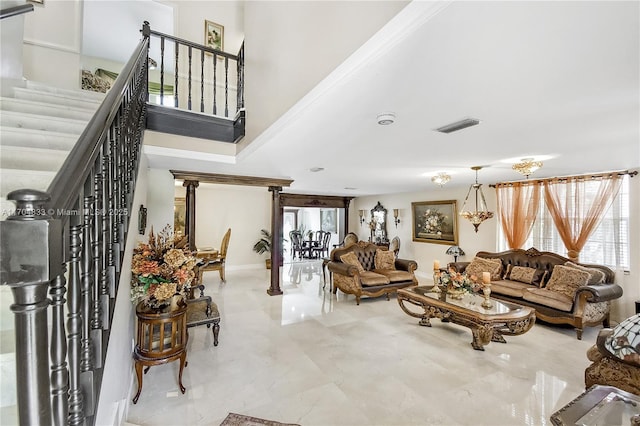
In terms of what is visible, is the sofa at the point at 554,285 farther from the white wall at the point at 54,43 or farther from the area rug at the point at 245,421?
the white wall at the point at 54,43

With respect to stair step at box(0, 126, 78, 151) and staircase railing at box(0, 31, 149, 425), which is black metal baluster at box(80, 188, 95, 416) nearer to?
staircase railing at box(0, 31, 149, 425)

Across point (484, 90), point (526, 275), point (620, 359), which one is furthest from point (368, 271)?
point (484, 90)

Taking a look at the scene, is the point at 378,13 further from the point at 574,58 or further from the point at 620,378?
the point at 620,378

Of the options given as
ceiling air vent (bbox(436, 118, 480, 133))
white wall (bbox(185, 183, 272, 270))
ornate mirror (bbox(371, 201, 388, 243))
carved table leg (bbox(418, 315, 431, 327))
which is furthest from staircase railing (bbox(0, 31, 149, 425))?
ornate mirror (bbox(371, 201, 388, 243))

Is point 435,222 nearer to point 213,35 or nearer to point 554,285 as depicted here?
point 554,285

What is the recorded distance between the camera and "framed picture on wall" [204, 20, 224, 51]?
486 cm

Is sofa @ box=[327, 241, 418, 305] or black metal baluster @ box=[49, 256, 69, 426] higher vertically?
black metal baluster @ box=[49, 256, 69, 426]

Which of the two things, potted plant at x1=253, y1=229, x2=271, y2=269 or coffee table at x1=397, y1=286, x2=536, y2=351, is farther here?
potted plant at x1=253, y1=229, x2=271, y2=269

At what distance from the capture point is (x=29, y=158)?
5.79 feet

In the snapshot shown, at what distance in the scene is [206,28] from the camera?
4.86 m

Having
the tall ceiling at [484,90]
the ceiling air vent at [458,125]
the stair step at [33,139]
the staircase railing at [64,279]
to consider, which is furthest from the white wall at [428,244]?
the staircase railing at [64,279]

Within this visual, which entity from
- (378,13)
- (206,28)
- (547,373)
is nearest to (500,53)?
(378,13)

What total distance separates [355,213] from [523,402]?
26.2ft

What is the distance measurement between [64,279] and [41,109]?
2501 millimetres
